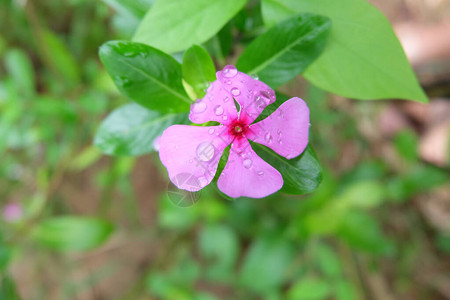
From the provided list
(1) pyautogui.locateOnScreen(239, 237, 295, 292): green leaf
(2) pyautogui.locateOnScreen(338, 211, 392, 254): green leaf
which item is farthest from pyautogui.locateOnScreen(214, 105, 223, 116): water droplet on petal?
(1) pyautogui.locateOnScreen(239, 237, 295, 292): green leaf

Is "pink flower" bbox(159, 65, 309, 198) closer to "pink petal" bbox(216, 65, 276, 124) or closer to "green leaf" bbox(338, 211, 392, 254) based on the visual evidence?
"pink petal" bbox(216, 65, 276, 124)

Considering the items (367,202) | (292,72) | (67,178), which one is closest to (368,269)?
(367,202)

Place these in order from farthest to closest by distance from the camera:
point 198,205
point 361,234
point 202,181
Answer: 1. point 198,205
2. point 361,234
3. point 202,181

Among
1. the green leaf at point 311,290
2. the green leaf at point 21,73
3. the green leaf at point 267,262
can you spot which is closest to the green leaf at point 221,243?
the green leaf at point 267,262

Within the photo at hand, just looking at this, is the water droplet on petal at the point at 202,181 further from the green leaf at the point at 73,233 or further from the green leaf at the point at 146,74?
the green leaf at the point at 73,233

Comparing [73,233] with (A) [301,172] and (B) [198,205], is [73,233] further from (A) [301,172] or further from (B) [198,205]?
(A) [301,172]

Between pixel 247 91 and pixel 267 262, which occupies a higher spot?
pixel 247 91

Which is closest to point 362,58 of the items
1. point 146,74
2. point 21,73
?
point 146,74

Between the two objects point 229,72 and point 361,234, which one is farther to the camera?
point 361,234
